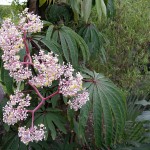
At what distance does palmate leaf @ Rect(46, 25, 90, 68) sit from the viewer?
145cm

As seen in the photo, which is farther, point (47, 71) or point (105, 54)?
point (105, 54)

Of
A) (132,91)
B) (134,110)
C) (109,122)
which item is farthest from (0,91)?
(132,91)

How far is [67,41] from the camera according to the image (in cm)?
147

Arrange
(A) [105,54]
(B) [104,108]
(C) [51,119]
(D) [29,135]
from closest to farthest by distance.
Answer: (D) [29,135] < (B) [104,108] < (C) [51,119] < (A) [105,54]

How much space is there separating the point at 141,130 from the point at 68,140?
0.48 meters

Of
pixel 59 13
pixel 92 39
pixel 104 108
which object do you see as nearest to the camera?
pixel 104 108

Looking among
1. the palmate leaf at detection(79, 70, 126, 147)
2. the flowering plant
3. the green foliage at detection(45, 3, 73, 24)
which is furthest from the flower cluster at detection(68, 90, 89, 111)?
the green foliage at detection(45, 3, 73, 24)

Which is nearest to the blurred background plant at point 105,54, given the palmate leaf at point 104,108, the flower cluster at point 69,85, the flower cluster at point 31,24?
the palmate leaf at point 104,108

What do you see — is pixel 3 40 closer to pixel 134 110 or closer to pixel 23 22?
pixel 23 22

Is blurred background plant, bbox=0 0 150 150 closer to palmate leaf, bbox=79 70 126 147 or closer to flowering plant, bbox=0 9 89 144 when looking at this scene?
palmate leaf, bbox=79 70 126 147

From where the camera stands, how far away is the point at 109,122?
1417 millimetres

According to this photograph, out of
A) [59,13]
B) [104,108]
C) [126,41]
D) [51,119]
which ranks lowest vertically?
[51,119]

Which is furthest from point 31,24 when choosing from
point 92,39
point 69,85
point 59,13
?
point 59,13

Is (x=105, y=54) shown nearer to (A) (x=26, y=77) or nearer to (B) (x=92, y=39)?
(B) (x=92, y=39)
